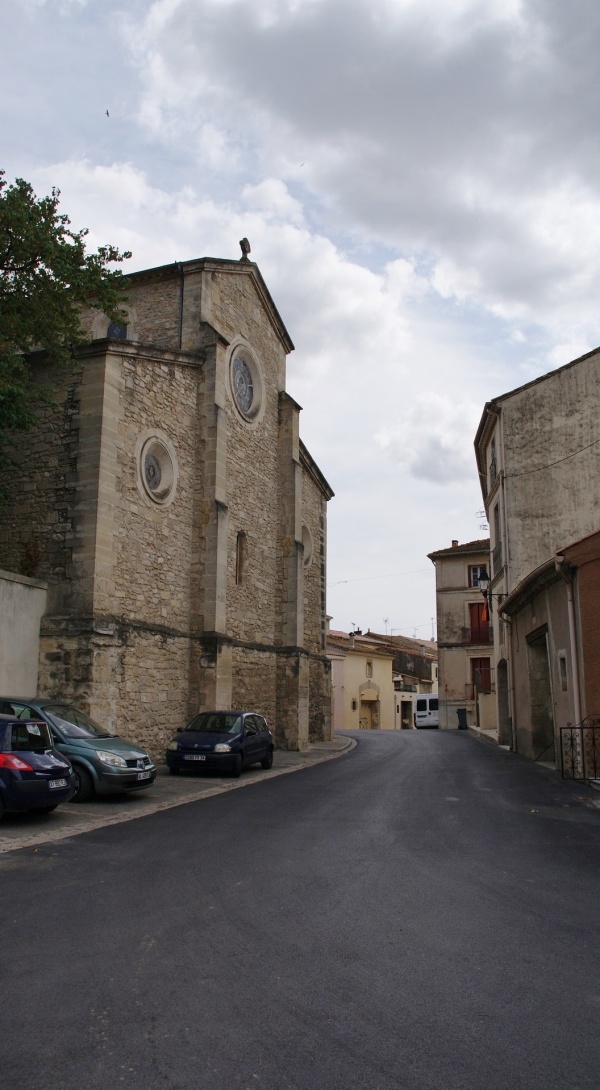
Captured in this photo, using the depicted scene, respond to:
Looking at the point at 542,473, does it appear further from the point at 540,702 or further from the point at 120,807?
the point at 120,807

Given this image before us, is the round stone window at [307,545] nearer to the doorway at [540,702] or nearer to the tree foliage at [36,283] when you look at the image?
the doorway at [540,702]

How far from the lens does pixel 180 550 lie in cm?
1877

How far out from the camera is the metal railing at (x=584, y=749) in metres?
14.1

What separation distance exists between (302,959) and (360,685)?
46141mm

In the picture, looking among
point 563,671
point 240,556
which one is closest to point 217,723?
point 240,556

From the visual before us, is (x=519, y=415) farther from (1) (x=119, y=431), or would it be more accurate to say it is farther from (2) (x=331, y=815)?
(2) (x=331, y=815)

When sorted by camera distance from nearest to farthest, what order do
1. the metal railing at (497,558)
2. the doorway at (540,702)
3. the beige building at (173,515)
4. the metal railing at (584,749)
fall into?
the metal railing at (584,749) < the beige building at (173,515) < the doorway at (540,702) < the metal railing at (497,558)

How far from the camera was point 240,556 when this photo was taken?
2216 cm

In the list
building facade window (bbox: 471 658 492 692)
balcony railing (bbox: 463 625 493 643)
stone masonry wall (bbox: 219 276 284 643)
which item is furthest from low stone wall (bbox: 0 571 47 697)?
balcony railing (bbox: 463 625 493 643)

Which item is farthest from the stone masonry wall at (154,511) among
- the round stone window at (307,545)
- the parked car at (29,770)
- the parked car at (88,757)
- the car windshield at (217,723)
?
the round stone window at (307,545)

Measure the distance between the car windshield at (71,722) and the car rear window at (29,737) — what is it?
5.08 ft

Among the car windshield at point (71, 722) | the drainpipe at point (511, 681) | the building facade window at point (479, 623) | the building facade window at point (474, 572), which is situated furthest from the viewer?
the building facade window at point (474, 572)

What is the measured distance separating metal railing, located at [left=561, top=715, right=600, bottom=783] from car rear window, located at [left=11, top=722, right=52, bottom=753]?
29.5 ft

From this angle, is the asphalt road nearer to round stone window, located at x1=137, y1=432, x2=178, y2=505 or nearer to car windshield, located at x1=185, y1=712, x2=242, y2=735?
car windshield, located at x1=185, y1=712, x2=242, y2=735
